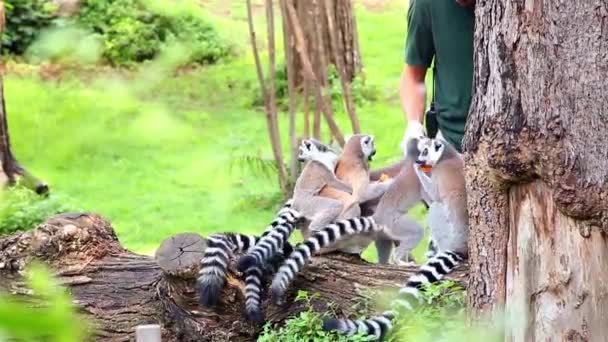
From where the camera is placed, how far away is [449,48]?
378 centimetres

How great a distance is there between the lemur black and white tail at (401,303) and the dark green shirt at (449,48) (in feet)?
1.84

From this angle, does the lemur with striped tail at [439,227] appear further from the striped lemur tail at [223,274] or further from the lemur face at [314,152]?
the lemur face at [314,152]

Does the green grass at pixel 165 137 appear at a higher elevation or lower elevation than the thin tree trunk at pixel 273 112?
lower

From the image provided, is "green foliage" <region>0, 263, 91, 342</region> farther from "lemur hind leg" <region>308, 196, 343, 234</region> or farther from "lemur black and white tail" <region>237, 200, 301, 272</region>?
"lemur hind leg" <region>308, 196, 343, 234</region>

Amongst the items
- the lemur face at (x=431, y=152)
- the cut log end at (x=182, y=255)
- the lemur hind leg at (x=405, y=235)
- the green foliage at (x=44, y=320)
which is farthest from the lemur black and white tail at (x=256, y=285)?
the green foliage at (x=44, y=320)

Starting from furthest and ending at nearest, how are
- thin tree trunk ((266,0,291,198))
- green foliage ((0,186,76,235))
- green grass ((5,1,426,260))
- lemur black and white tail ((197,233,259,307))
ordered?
green grass ((5,1,426,260)), green foliage ((0,186,76,235)), thin tree trunk ((266,0,291,198)), lemur black and white tail ((197,233,259,307))

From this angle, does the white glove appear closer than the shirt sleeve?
No

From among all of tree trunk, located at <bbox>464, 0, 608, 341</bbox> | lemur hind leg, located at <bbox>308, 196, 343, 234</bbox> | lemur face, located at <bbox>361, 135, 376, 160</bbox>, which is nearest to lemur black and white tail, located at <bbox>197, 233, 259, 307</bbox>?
lemur hind leg, located at <bbox>308, 196, 343, 234</bbox>

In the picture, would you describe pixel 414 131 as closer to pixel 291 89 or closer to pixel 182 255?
pixel 182 255

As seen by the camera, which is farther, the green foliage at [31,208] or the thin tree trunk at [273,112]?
the green foliage at [31,208]

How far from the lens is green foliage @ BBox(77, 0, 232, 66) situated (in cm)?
1282

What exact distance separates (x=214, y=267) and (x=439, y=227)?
2.81 ft

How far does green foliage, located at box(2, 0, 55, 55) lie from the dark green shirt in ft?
32.5

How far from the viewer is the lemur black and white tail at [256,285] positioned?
362 centimetres
